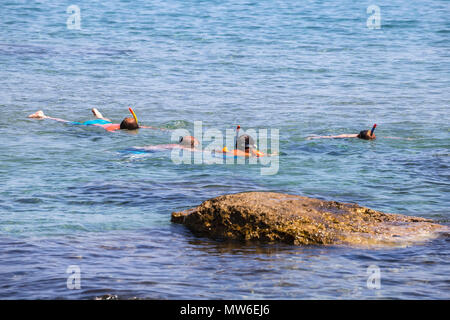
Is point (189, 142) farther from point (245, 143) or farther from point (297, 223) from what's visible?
point (297, 223)

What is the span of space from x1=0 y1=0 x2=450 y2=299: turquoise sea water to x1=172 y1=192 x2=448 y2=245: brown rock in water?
209mm

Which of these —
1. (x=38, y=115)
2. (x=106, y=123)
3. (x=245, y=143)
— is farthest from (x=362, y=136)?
(x=38, y=115)

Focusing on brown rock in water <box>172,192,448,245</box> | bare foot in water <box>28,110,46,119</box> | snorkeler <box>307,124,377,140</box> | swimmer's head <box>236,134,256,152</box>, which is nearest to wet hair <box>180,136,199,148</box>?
swimmer's head <box>236,134,256,152</box>

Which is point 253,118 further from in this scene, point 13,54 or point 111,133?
point 13,54

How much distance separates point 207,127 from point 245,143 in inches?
121

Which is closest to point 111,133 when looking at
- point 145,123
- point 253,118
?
point 145,123

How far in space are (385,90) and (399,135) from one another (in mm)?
5673

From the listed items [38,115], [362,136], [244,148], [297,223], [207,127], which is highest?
[38,115]

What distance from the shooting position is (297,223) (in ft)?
22.5

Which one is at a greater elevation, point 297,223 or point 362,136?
point 362,136

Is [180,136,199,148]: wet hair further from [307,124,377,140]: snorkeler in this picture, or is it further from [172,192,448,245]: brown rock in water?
[172,192,448,245]: brown rock in water
